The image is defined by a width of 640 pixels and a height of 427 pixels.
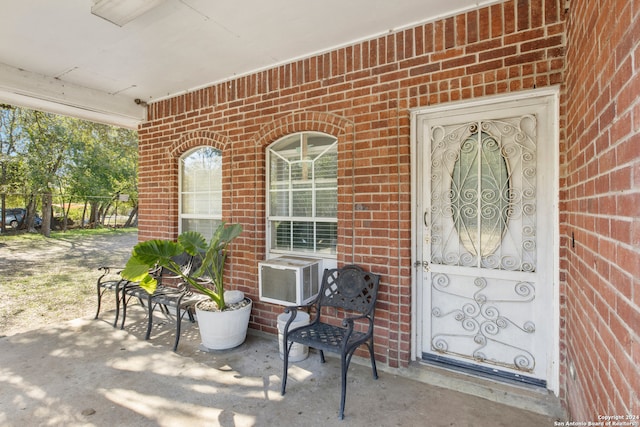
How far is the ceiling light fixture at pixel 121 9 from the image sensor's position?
2.20m

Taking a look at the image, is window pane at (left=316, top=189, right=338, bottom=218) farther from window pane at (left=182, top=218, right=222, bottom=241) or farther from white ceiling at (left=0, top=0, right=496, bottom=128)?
window pane at (left=182, top=218, right=222, bottom=241)

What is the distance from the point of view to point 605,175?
127cm

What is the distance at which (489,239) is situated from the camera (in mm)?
2588

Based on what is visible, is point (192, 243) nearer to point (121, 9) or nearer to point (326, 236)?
point (326, 236)

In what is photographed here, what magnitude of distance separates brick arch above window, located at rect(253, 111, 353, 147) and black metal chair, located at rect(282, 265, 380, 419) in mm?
1310

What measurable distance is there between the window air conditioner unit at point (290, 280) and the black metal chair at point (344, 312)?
15 cm

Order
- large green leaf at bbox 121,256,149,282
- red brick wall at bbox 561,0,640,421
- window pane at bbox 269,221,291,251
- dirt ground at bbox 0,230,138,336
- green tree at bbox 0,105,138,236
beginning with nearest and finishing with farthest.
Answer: red brick wall at bbox 561,0,640,421 < large green leaf at bbox 121,256,149,282 < window pane at bbox 269,221,291,251 < dirt ground at bbox 0,230,138,336 < green tree at bbox 0,105,138,236


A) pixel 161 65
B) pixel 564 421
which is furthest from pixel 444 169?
pixel 161 65

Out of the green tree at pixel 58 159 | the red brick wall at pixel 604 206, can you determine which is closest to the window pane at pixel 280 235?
the red brick wall at pixel 604 206

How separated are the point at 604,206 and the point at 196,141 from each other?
4.08m

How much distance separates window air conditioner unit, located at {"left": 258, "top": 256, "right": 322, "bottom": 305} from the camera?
3055 mm

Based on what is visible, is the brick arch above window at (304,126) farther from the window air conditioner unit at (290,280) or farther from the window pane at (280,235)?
the window air conditioner unit at (290,280)

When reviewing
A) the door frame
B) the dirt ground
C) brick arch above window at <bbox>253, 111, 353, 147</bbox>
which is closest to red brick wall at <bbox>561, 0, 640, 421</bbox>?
the door frame

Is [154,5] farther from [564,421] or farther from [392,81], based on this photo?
[564,421]
